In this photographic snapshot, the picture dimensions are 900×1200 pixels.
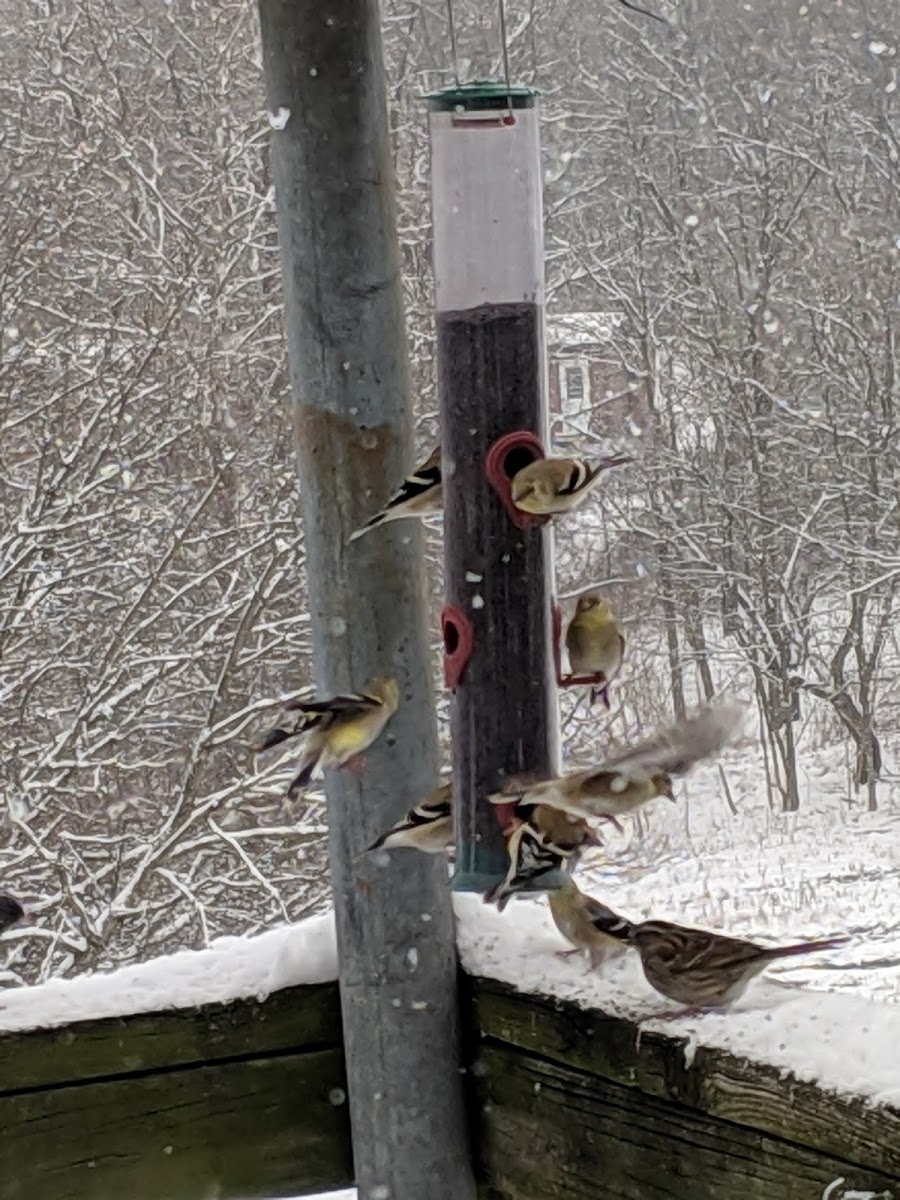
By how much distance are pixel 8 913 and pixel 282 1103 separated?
69cm

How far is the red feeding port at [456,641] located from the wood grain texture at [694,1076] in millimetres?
365

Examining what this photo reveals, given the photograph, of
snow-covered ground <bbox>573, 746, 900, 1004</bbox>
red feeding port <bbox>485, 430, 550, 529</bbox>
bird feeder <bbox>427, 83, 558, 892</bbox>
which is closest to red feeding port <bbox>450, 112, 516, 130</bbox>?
bird feeder <bbox>427, 83, 558, 892</bbox>

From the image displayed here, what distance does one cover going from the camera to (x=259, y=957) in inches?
72.7

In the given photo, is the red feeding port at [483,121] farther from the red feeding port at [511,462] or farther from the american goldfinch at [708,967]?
the american goldfinch at [708,967]

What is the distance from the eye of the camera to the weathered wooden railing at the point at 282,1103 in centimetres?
156

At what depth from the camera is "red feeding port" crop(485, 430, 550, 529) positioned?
75.1 inches

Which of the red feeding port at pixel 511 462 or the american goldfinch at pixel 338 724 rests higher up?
the red feeding port at pixel 511 462

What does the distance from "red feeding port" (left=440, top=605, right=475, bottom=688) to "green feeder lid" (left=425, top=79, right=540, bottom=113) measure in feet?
1.85

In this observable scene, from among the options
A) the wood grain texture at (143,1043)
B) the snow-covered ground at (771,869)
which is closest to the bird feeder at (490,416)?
the wood grain texture at (143,1043)

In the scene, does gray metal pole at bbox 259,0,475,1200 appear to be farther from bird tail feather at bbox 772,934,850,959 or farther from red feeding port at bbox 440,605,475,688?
bird tail feather at bbox 772,934,850,959

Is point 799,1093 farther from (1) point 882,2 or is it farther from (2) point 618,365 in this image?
(1) point 882,2

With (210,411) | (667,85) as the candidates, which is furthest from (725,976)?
(667,85)

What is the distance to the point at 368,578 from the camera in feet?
5.85

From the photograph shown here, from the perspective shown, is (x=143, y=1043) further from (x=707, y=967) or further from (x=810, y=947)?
(x=810, y=947)
